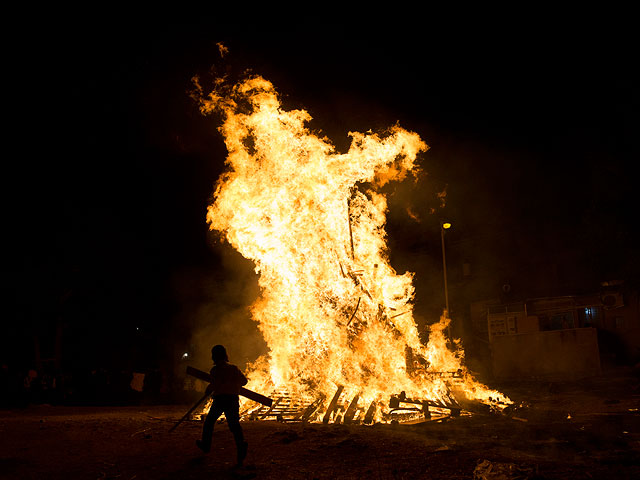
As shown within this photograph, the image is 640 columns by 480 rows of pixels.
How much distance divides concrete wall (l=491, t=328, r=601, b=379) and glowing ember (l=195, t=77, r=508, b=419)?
6.31 meters

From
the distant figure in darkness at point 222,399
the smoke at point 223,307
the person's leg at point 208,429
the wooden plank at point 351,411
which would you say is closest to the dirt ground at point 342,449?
the person's leg at point 208,429

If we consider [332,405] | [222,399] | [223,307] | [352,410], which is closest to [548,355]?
[352,410]

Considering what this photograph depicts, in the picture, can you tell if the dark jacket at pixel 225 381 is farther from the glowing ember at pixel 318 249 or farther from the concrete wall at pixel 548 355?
the concrete wall at pixel 548 355

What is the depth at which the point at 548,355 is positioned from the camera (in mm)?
18203

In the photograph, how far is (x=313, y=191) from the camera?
1244cm

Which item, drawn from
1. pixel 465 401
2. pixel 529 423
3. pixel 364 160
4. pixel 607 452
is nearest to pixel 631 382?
pixel 465 401

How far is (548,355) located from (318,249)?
1136 centimetres

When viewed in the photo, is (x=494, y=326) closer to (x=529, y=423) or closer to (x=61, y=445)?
(x=529, y=423)

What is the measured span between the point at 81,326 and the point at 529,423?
21.6m

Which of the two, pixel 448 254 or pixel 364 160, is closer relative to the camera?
pixel 364 160

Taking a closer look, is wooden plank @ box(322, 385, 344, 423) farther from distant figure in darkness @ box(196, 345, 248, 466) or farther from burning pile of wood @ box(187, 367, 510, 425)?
distant figure in darkness @ box(196, 345, 248, 466)

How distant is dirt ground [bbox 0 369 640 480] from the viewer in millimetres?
5961

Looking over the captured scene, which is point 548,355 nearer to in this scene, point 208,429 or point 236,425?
point 236,425

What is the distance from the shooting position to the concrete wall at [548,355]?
1773cm
